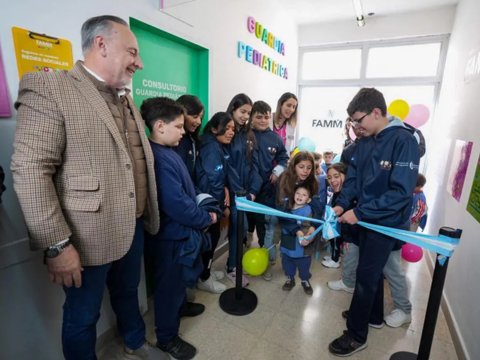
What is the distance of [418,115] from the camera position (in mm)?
4500

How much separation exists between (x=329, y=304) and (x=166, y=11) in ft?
8.80

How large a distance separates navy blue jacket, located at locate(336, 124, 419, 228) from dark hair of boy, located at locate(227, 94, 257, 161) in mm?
1045

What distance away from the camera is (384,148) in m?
1.55

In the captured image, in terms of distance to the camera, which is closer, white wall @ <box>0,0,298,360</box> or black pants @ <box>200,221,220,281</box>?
white wall @ <box>0,0,298,360</box>

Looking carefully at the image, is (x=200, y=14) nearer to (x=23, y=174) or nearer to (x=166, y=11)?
(x=166, y=11)

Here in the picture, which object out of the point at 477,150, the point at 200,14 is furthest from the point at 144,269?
the point at 477,150

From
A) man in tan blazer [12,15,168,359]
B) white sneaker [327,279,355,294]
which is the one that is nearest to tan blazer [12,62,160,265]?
man in tan blazer [12,15,168,359]

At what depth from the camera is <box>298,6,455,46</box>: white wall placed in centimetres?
425

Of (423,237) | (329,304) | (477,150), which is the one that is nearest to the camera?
(423,237)

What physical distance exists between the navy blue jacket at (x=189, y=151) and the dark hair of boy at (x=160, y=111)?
476 mm

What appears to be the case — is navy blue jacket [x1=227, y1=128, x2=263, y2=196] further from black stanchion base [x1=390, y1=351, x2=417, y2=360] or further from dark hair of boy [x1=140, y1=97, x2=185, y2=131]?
black stanchion base [x1=390, y1=351, x2=417, y2=360]

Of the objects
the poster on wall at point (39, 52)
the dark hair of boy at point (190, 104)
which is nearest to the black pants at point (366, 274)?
the dark hair of boy at point (190, 104)

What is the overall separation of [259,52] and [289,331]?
127 inches

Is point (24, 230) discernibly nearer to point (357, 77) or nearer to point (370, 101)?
point (370, 101)
